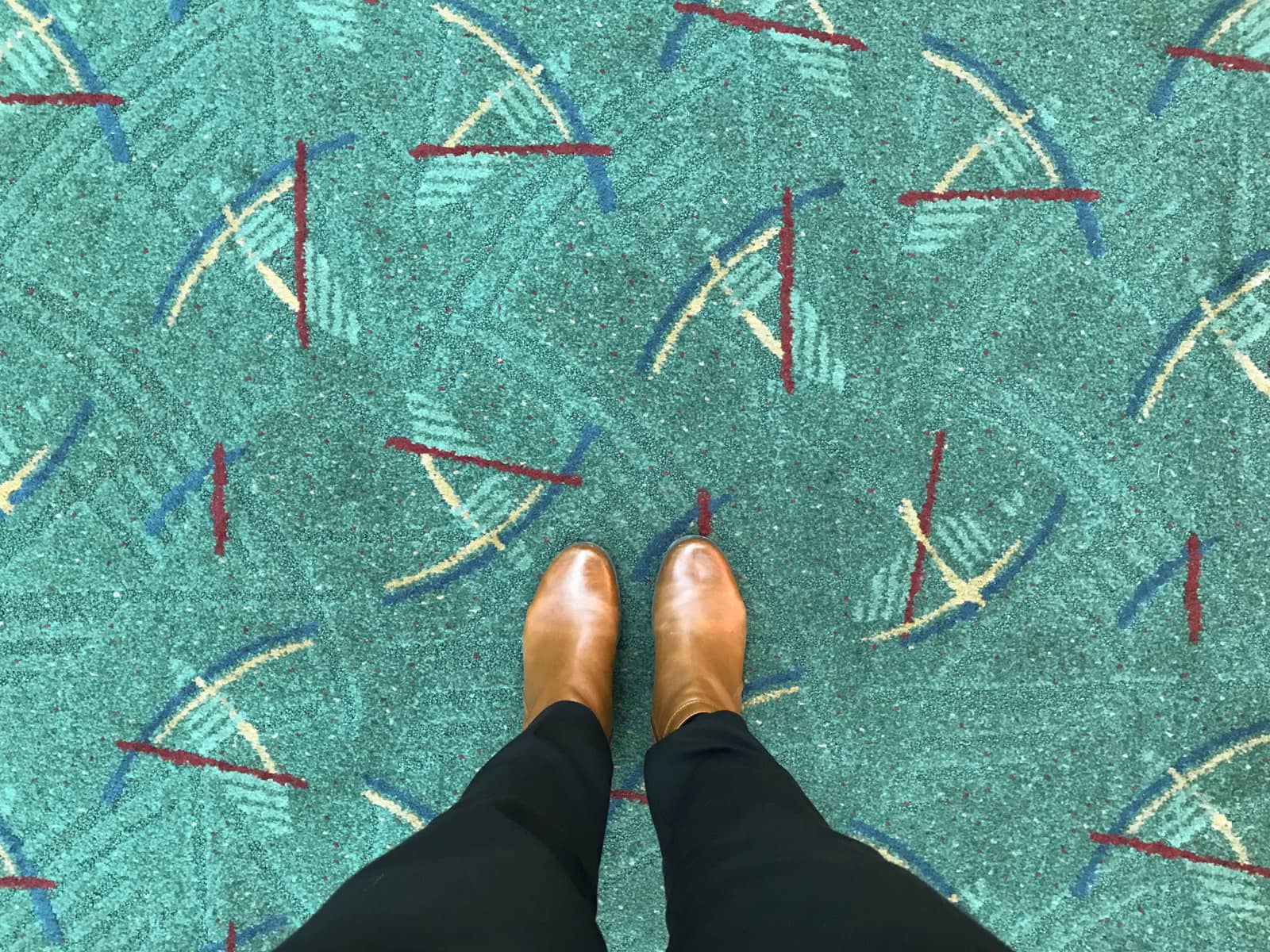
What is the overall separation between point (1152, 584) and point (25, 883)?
1486 millimetres

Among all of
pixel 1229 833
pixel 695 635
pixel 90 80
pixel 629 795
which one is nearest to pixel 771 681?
pixel 695 635

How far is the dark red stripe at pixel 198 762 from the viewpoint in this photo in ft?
3.14

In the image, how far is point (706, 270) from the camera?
36.5 inches

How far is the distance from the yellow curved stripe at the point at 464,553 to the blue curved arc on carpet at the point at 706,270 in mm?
241

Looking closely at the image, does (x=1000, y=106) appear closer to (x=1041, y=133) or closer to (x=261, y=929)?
(x=1041, y=133)

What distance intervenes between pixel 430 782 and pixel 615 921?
302 mm

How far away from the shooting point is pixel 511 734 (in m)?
0.97

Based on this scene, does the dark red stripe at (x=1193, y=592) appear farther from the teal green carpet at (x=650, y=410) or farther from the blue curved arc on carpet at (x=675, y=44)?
the blue curved arc on carpet at (x=675, y=44)

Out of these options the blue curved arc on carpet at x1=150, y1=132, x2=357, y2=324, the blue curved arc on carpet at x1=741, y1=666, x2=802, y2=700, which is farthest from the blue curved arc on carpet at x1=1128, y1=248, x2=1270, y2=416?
the blue curved arc on carpet at x1=150, y1=132, x2=357, y2=324

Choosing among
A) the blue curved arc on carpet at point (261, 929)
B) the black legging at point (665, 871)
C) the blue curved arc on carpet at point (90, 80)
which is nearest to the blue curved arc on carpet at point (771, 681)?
the black legging at point (665, 871)

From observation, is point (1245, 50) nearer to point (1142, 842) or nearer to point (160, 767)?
point (1142, 842)

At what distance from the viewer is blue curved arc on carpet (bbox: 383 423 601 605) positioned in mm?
946

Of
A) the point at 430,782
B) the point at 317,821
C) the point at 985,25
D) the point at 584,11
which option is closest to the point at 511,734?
the point at 430,782

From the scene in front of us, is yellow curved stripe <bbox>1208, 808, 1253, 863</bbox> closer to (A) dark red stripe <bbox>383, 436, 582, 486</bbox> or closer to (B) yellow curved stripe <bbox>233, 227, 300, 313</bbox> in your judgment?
(A) dark red stripe <bbox>383, 436, 582, 486</bbox>
